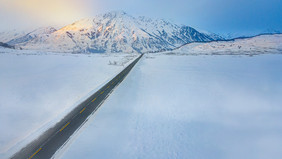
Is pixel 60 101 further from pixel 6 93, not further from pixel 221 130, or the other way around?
pixel 221 130

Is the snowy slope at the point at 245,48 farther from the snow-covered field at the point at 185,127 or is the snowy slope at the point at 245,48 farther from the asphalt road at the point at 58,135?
Result: the asphalt road at the point at 58,135

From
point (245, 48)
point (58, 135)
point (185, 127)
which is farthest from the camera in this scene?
point (245, 48)

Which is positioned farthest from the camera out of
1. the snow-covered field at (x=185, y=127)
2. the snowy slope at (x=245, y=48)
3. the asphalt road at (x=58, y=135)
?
the snowy slope at (x=245, y=48)

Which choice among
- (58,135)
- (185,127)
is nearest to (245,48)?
(185,127)

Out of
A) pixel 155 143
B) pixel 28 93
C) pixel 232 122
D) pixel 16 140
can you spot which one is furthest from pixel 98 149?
pixel 28 93

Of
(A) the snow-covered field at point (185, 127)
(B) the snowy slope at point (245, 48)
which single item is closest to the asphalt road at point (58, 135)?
(A) the snow-covered field at point (185, 127)

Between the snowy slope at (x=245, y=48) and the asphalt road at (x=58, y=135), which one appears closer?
the asphalt road at (x=58, y=135)

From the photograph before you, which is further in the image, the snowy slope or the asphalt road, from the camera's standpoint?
the snowy slope

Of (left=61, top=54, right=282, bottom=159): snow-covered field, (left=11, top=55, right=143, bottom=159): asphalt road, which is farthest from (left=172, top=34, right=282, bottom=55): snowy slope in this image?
(left=11, top=55, right=143, bottom=159): asphalt road

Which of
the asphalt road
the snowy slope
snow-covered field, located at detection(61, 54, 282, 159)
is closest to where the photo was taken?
the asphalt road

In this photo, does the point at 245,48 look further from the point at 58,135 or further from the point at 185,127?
the point at 58,135

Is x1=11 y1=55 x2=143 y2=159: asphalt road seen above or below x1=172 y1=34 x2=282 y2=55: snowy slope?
below

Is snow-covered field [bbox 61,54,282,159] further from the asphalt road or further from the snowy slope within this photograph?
the snowy slope

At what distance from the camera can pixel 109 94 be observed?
20.6 m
